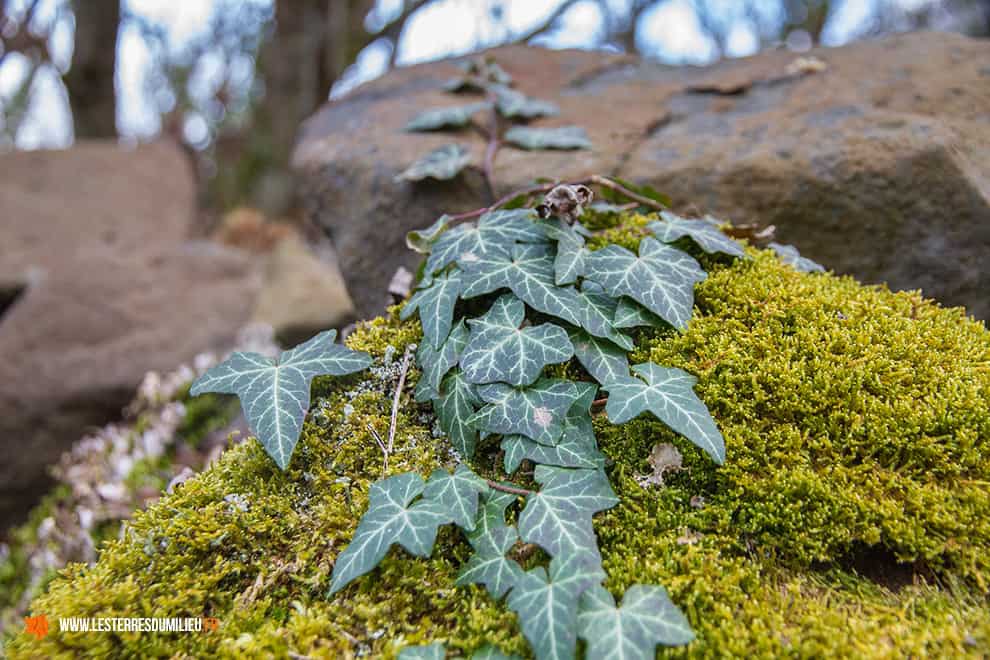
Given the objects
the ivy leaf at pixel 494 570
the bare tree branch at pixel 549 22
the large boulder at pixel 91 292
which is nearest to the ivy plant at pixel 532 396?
the ivy leaf at pixel 494 570

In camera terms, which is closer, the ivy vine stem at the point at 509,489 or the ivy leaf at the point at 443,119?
the ivy vine stem at the point at 509,489

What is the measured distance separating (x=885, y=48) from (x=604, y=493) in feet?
11.2

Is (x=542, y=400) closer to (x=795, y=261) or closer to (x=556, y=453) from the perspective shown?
(x=556, y=453)

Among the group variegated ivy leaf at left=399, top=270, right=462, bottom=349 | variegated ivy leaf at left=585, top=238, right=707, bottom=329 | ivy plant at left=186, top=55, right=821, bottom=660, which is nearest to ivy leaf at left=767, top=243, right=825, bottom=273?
ivy plant at left=186, top=55, right=821, bottom=660

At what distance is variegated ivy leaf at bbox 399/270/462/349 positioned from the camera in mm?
1881

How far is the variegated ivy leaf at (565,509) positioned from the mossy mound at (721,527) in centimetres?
9

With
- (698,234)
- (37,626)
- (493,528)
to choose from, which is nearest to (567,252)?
(698,234)

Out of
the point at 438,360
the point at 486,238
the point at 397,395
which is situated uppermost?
the point at 486,238

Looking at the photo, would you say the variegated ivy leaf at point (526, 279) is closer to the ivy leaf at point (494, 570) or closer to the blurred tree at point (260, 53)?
the ivy leaf at point (494, 570)

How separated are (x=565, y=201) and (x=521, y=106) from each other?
4.98 ft

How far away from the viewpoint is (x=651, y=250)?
2023 millimetres

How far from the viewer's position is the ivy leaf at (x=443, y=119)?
10.8 ft

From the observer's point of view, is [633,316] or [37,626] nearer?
[37,626]

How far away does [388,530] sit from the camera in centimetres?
142
